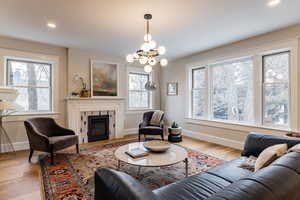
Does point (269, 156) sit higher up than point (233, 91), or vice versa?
point (233, 91)

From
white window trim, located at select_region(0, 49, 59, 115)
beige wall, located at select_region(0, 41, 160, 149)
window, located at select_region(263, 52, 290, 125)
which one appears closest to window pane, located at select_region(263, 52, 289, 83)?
window, located at select_region(263, 52, 290, 125)

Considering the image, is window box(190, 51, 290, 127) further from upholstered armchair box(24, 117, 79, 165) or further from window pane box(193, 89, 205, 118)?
upholstered armchair box(24, 117, 79, 165)

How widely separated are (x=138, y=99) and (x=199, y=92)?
6.95 feet

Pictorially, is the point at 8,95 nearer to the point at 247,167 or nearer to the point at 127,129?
the point at 127,129

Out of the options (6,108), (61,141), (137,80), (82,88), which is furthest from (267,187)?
(137,80)

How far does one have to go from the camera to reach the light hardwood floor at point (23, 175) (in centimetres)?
210

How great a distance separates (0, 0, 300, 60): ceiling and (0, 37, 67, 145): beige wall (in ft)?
0.92

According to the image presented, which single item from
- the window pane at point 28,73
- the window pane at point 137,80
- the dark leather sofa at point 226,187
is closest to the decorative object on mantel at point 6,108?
the window pane at point 28,73

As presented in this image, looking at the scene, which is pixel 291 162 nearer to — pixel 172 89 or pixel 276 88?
pixel 276 88

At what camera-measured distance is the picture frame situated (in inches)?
222

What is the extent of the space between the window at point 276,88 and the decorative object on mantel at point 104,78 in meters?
3.98

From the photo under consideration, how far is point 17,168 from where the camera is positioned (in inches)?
112

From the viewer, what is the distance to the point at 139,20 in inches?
112

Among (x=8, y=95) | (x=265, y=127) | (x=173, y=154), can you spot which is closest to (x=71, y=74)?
(x=8, y=95)
